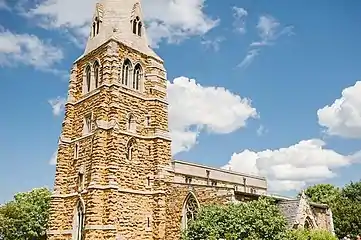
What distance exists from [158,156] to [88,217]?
764 centimetres

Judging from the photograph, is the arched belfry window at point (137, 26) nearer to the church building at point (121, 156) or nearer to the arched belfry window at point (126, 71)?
the church building at point (121, 156)

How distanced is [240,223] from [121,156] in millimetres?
10644

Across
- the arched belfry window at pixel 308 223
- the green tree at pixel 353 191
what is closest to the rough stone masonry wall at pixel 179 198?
the arched belfry window at pixel 308 223

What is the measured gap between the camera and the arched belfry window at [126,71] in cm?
3347

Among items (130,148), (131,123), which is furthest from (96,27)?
(130,148)

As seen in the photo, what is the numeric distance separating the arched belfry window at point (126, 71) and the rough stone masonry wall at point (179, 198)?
31.6 ft

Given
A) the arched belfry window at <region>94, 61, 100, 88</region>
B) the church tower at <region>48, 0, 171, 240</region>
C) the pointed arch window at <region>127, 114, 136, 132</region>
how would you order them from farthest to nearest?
the arched belfry window at <region>94, 61, 100, 88</region>, the pointed arch window at <region>127, 114, 136, 132</region>, the church tower at <region>48, 0, 171, 240</region>

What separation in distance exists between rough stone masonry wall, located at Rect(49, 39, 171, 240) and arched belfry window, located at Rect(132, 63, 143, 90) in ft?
2.08

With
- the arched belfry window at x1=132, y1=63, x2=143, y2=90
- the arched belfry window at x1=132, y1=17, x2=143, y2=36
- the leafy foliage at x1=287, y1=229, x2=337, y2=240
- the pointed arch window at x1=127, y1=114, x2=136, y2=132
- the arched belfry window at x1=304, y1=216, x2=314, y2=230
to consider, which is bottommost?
the leafy foliage at x1=287, y1=229, x2=337, y2=240

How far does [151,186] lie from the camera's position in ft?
105

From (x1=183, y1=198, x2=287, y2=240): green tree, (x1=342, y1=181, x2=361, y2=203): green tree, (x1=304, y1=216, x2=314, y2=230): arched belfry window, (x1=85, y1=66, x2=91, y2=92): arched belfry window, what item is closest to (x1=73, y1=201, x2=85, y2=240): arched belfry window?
(x1=183, y1=198, x2=287, y2=240): green tree

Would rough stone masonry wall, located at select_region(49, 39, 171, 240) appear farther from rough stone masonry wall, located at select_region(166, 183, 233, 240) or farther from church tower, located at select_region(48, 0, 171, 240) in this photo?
rough stone masonry wall, located at select_region(166, 183, 233, 240)

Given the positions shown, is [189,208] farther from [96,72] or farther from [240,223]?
[96,72]

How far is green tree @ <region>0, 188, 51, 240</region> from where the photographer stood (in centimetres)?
5138
